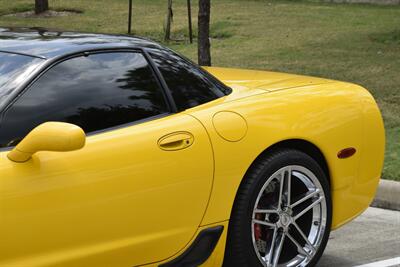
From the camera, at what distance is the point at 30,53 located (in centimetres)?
362

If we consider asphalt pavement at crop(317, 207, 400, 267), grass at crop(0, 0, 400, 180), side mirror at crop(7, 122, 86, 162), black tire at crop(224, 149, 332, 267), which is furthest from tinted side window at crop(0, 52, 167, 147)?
grass at crop(0, 0, 400, 180)

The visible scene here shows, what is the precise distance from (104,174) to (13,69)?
0.68m

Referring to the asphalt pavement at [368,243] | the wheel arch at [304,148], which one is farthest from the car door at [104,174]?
the asphalt pavement at [368,243]

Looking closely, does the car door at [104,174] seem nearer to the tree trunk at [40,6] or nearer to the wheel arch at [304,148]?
the wheel arch at [304,148]

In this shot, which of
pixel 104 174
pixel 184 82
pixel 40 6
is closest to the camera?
pixel 104 174

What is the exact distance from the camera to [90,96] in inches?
142

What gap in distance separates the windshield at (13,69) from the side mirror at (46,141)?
1.06ft

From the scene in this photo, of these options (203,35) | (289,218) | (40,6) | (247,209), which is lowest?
(40,6)

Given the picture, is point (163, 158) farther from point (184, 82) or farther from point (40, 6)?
point (40, 6)

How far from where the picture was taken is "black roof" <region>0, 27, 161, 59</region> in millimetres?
3668

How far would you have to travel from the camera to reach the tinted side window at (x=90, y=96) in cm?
336

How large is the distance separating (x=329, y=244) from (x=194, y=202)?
1.73 metres

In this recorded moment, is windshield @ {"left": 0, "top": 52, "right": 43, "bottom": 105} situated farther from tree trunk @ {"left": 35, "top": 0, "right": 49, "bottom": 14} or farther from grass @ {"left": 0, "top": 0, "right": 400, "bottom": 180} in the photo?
tree trunk @ {"left": 35, "top": 0, "right": 49, "bottom": 14}

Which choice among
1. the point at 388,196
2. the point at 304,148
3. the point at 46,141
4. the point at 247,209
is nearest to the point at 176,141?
the point at 247,209
